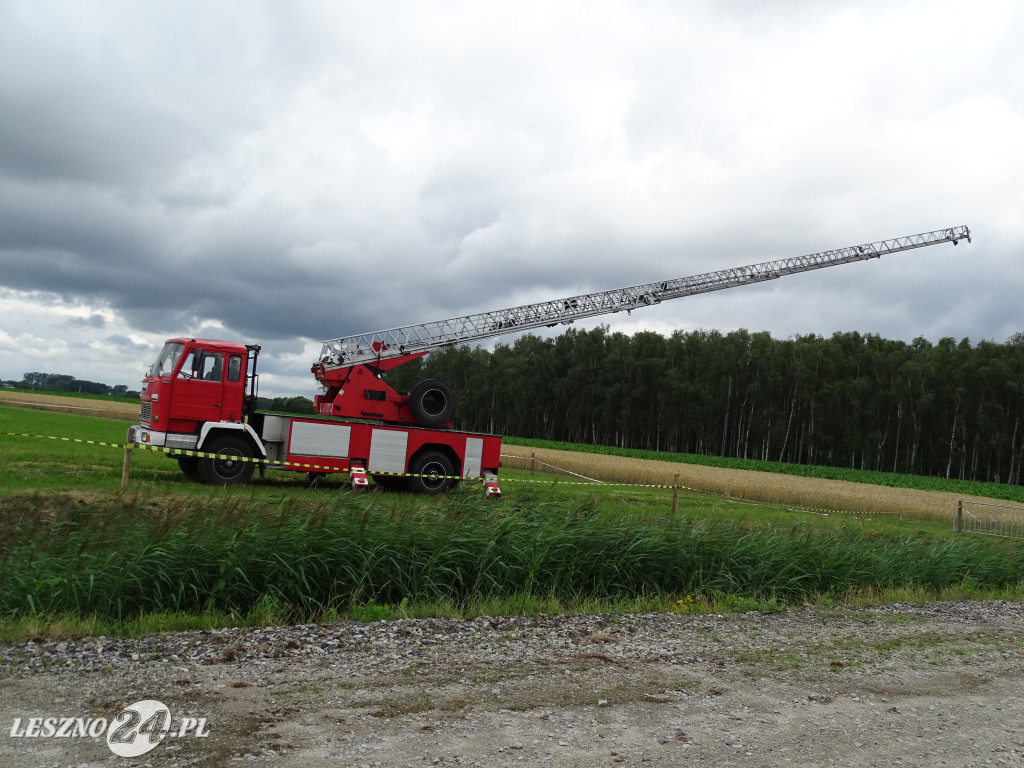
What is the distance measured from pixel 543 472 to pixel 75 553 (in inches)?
986

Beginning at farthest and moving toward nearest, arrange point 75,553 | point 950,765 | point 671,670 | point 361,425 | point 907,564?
point 361,425 < point 907,564 < point 75,553 < point 671,670 < point 950,765

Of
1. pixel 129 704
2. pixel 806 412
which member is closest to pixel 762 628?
pixel 129 704

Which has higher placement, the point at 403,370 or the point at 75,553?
the point at 403,370

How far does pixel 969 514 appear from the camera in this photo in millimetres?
22484

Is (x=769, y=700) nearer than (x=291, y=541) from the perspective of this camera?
Yes

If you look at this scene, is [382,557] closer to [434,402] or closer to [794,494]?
[434,402]

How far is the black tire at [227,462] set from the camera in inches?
642

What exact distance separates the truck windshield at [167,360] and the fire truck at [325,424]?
0.03 metres

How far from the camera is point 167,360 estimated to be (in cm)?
1688

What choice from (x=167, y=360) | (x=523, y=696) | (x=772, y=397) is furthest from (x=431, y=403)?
(x=772, y=397)

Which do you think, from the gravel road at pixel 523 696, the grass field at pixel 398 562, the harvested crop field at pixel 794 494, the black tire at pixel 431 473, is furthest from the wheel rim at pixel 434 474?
the gravel road at pixel 523 696

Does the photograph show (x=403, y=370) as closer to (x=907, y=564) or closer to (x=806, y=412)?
(x=806, y=412)

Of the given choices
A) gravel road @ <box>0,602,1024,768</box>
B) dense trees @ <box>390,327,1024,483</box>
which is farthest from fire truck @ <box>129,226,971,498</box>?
dense trees @ <box>390,327,1024,483</box>

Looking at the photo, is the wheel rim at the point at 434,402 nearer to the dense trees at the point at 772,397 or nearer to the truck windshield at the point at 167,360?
the truck windshield at the point at 167,360
